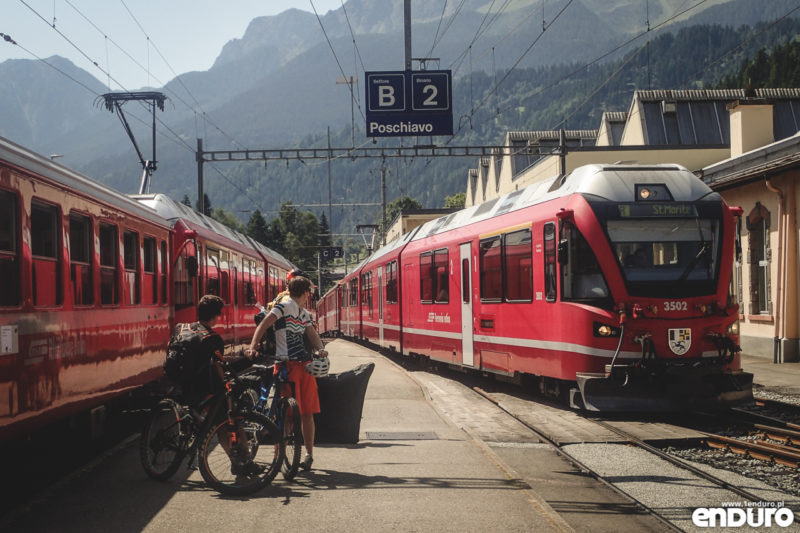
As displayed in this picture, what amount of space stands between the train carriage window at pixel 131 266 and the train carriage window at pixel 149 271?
0.33 m

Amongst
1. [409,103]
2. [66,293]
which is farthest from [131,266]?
[409,103]

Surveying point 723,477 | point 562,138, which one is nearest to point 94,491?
point 723,477

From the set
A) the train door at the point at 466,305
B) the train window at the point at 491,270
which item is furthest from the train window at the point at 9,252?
the train door at the point at 466,305

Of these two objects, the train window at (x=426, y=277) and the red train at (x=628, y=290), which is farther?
the train window at (x=426, y=277)

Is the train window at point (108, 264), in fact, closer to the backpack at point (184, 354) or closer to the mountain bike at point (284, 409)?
the mountain bike at point (284, 409)

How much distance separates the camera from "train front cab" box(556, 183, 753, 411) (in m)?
11.5

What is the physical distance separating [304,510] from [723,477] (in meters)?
4.22

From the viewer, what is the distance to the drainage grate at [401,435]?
33.5 ft

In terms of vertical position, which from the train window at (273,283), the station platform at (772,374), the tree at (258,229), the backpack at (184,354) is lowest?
the station platform at (772,374)

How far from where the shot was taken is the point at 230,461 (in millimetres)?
7277

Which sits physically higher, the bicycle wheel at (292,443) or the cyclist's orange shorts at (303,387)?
the cyclist's orange shorts at (303,387)

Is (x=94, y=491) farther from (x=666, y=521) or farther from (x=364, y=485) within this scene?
(x=666, y=521)

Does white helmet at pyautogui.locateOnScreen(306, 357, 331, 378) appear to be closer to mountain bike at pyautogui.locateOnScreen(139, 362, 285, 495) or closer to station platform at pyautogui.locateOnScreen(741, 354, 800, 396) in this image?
mountain bike at pyautogui.locateOnScreen(139, 362, 285, 495)

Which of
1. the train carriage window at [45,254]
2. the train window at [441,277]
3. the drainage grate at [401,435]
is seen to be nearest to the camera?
the train carriage window at [45,254]
